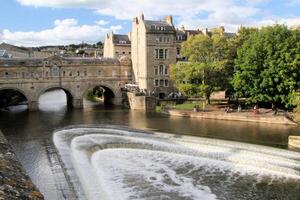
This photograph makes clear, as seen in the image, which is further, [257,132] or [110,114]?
[110,114]

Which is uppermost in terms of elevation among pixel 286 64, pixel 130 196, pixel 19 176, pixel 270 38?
pixel 270 38

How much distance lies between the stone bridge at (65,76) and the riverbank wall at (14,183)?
139 feet

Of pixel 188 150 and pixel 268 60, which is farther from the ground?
pixel 268 60

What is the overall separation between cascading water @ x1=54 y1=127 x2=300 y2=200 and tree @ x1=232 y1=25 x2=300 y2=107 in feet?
57.4

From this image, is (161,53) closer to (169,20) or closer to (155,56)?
(155,56)

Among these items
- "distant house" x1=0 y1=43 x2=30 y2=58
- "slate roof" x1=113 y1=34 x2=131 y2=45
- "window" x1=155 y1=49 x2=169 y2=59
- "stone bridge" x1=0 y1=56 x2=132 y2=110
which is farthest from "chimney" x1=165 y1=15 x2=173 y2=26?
"distant house" x1=0 y1=43 x2=30 y2=58

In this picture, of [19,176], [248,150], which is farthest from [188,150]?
[19,176]

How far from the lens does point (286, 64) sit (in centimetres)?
4759

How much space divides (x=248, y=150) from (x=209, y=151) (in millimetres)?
3134

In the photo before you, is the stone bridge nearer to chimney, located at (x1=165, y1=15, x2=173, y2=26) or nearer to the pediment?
the pediment

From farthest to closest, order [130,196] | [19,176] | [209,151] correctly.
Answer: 1. [209,151]
2. [130,196]
3. [19,176]

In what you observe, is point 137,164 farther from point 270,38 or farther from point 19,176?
point 270,38

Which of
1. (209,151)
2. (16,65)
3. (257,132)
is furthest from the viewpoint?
(16,65)

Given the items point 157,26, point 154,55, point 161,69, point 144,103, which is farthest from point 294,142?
point 157,26
